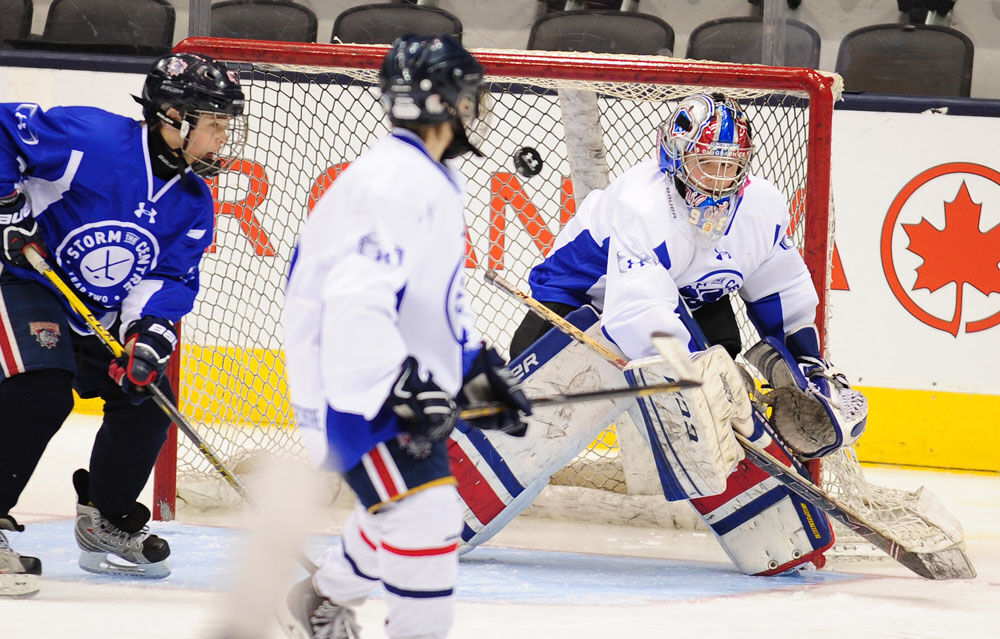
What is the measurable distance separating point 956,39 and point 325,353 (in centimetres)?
361

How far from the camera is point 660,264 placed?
2.84 meters

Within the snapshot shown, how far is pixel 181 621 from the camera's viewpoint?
2428 mm

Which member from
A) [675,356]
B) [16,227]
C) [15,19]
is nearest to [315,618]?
[675,356]

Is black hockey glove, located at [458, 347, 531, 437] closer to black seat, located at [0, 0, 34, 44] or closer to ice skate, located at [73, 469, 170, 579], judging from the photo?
ice skate, located at [73, 469, 170, 579]

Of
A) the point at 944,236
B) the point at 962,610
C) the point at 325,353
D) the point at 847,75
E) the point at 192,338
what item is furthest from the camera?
the point at 847,75

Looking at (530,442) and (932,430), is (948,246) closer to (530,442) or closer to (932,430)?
(932,430)

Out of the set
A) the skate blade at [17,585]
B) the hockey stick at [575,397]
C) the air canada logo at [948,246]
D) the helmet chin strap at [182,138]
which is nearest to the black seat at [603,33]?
the air canada logo at [948,246]

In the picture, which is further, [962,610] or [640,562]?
[640,562]

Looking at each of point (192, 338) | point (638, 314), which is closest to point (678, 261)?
point (638, 314)

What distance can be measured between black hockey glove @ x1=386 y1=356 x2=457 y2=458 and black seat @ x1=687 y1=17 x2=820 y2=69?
246 cm

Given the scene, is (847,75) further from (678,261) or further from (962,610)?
(962,610)

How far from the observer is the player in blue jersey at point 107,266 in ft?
8.66

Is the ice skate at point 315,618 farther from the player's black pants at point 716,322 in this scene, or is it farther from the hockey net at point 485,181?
the hockey net at point 485,181

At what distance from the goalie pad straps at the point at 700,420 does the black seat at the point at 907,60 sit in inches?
85.9
